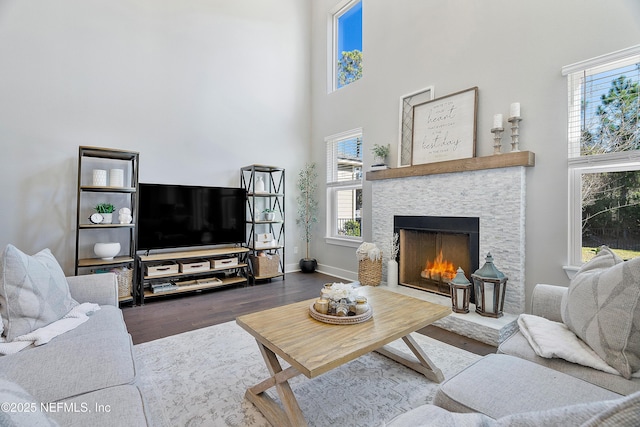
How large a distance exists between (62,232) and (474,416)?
4.38 metres

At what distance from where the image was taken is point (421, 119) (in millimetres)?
3660

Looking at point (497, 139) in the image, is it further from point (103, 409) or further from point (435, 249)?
point (103, 409)

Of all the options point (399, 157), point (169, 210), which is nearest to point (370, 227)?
point (399, 157)

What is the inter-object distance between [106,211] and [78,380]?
9.12 feet

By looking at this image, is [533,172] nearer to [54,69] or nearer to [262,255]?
[262,255]

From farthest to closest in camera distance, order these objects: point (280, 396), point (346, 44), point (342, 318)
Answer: point (346, 44), point (342, 318), point (280, 396)

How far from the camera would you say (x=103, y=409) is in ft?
3.45

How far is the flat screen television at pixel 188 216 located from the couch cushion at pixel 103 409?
2940mm

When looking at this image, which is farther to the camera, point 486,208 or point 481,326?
point 486,208

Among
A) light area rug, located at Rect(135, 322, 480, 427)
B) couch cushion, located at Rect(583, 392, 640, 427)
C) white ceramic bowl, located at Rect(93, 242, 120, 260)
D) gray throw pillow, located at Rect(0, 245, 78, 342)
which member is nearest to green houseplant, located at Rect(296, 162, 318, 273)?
white ceramic bowl, located at Rect(93, 242, 120, 260)

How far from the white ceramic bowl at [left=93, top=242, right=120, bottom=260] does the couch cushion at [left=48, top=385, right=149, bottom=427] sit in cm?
269

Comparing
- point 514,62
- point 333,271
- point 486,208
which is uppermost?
point 514,62

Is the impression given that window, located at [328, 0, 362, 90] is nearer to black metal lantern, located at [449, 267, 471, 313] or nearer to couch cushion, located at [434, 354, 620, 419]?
black metal lantern, located at [449, 267, 471, 313]

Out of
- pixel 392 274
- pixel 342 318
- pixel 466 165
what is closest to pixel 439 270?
pixel 392 274
